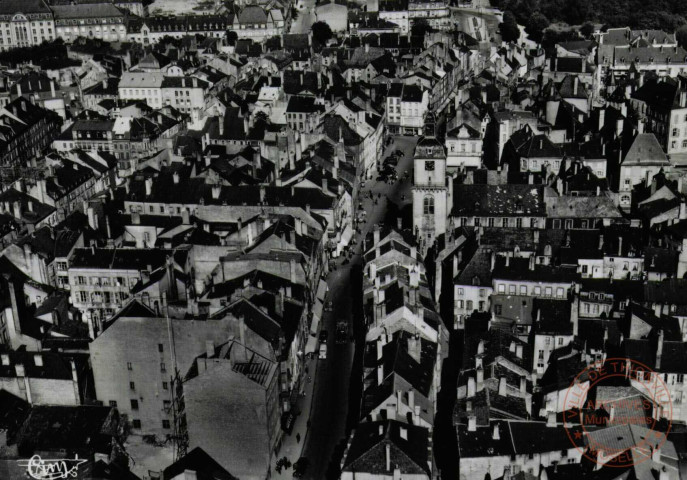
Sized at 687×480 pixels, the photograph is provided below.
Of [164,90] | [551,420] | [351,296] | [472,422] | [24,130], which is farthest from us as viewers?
[164,90]

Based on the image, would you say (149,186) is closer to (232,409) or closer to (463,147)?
(463,147)

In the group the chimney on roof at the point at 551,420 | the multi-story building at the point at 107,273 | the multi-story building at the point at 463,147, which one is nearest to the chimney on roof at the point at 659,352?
the chimney on roof at the point at 551,420

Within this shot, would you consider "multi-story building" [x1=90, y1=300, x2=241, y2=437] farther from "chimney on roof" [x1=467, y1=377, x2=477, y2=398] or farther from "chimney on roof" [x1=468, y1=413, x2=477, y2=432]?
"chimney on roof" [x1=468, y1=413, x2=477, y2=432]

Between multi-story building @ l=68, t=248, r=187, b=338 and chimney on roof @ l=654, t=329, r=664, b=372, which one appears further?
multi-story building @ l=68, t=248, r=187, b=338

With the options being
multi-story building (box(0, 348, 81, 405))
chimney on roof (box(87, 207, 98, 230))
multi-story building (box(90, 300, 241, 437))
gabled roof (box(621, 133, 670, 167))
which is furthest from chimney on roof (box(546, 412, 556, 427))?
gabled roof (box(621, 133, 670, 167))

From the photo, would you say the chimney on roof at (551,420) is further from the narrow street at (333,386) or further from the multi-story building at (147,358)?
the multi-story building at (147,358)

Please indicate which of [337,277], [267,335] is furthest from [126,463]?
[337,277]
